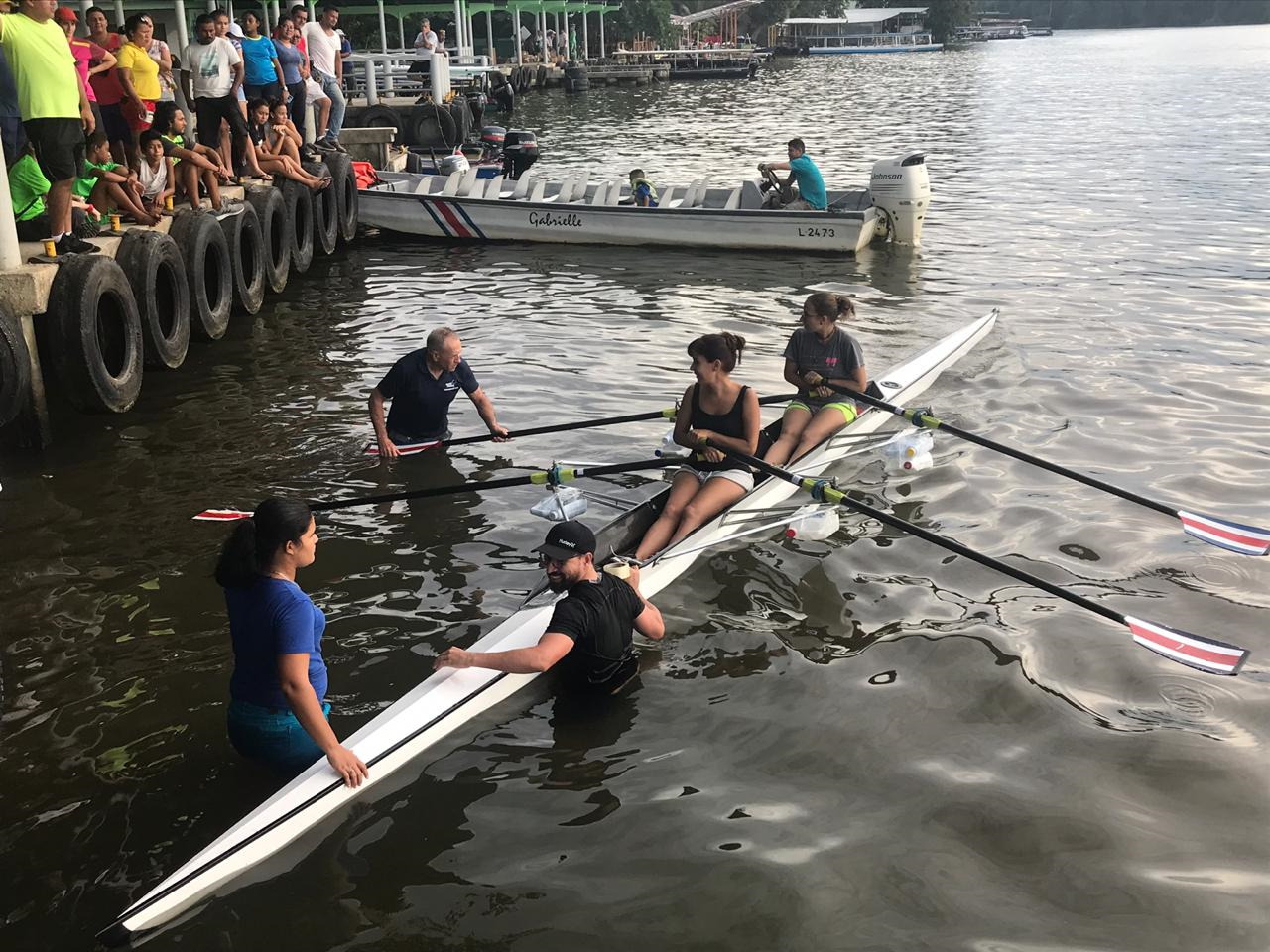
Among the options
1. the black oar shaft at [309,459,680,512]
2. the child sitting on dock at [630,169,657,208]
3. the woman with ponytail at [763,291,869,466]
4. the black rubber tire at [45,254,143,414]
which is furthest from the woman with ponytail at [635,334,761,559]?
the child sitting on dock at [630,169,657,208]

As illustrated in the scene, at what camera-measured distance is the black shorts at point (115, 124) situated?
13406 mm

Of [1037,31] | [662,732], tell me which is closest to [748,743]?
[662,732]

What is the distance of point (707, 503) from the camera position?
8.00 metres

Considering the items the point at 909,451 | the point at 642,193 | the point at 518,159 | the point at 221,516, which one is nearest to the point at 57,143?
the point at 221,516

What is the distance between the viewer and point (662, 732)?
20.0ft

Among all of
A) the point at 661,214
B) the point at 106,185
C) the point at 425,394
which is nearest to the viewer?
the point at 425,394

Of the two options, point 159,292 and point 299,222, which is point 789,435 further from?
point 299,222

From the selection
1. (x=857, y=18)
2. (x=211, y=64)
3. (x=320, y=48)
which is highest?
(x=857, y=18)

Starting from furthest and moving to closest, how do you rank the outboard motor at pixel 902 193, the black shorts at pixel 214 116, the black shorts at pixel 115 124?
the outboard motor at pixel 902 193
the black shorts at pixel 214 116
the black shorts at pixel 115 124

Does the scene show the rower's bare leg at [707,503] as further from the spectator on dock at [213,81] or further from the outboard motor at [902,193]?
the outboard motor at [902,193]

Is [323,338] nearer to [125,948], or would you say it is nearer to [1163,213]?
[125,948]

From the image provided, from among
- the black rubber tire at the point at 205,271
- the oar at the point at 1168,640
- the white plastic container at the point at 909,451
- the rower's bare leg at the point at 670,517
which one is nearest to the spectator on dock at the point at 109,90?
the black rubber tire at the point at 205,271

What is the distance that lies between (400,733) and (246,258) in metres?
11.6

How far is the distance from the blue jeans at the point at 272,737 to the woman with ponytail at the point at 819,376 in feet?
15.6
